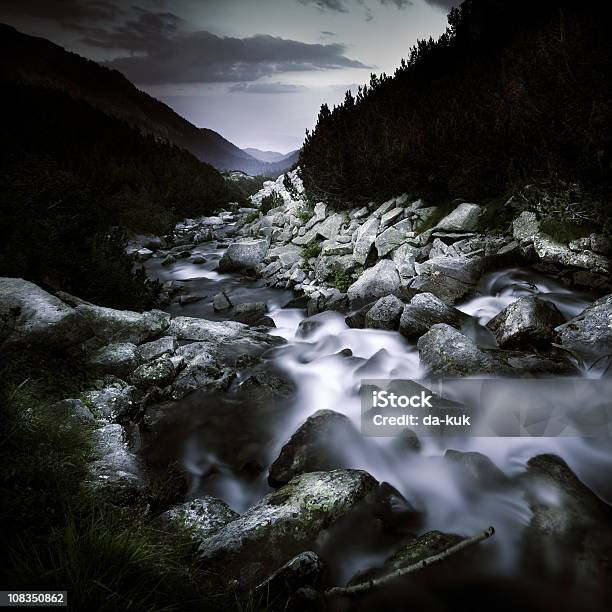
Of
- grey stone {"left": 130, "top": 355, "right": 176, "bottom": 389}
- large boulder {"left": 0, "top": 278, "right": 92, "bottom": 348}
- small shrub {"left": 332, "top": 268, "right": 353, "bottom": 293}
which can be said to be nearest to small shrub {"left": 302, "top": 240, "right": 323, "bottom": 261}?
small shrub {"left": 332, "top": 268, "right": 353, "bottom": 293}

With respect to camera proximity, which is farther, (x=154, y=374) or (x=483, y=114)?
(x=483, y=114)

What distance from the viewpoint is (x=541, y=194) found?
6.50 metres

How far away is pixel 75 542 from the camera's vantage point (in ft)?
5.75

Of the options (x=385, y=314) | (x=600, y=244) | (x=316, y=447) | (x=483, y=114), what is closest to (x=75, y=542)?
(x=316, y=447)

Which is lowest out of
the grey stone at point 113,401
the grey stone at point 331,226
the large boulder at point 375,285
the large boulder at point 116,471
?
the large boulder at point 116,471

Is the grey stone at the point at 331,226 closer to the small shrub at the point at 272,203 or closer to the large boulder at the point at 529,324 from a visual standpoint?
the large boulder at the point at 529,324

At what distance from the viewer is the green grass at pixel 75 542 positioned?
61.6 inches

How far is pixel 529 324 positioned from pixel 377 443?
270 centimetres

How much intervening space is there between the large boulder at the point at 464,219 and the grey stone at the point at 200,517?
268 inches

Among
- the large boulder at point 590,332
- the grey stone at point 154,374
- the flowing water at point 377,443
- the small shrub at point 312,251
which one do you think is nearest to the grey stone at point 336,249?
the small shrub at point 312,251

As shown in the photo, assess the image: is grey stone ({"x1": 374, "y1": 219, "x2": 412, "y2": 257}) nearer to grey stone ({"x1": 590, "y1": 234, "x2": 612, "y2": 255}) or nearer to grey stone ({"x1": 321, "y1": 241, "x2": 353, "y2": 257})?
grey stone ({"x1": 321, "y1": 241, "x2": 353, "y2": 257})

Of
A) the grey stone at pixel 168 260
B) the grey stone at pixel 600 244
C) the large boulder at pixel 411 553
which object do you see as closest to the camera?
the large boulder at pixel 411 553

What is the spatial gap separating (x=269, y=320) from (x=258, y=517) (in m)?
5.13

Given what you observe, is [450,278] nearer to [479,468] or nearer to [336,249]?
[336,249]
